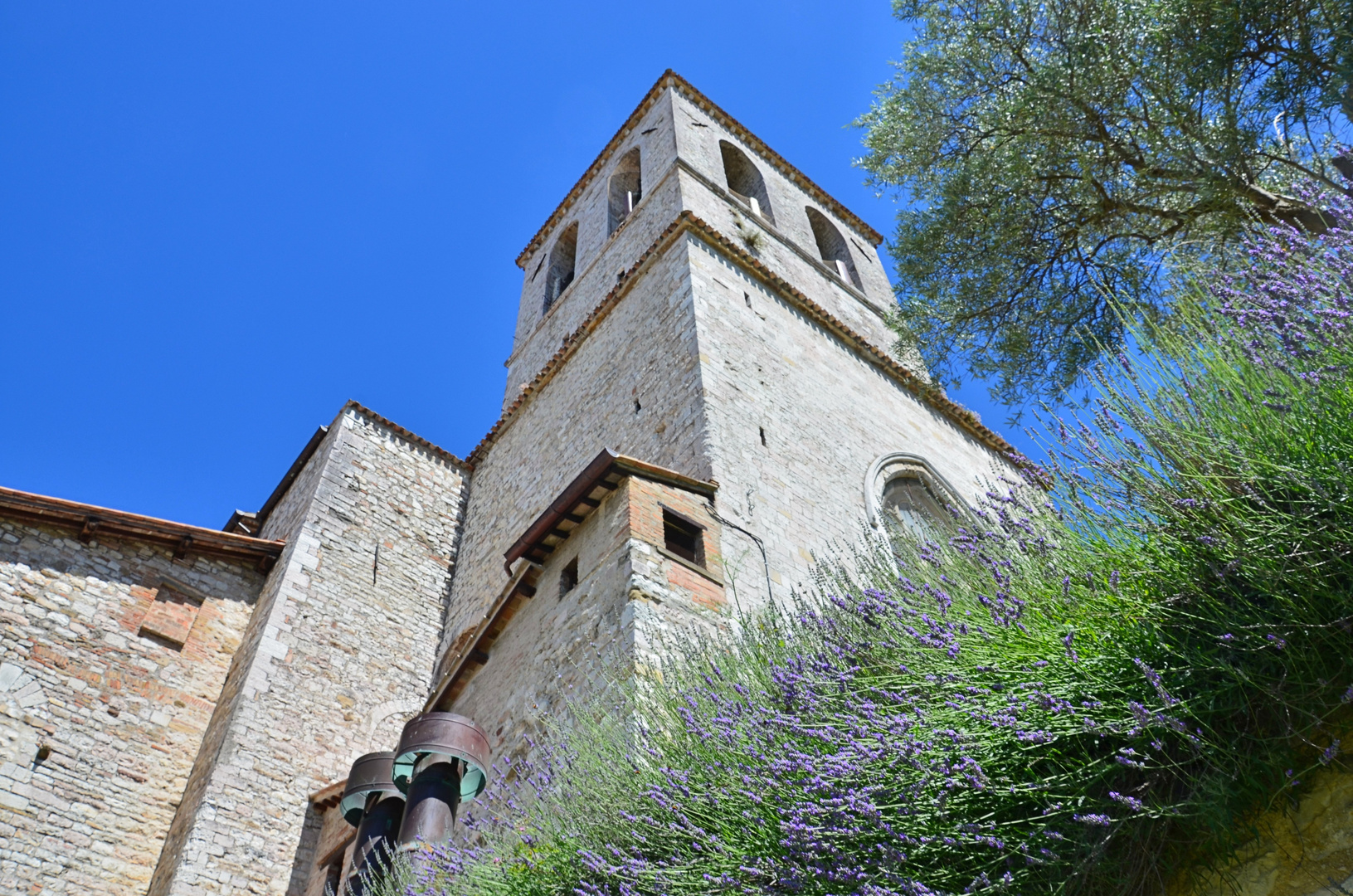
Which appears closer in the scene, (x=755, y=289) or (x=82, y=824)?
(x=82, y=824)

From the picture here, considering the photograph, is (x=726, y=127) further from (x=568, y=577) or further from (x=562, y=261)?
(x=568, y=577)

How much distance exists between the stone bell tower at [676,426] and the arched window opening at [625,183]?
0.04 m

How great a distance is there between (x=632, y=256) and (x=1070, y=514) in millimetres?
10926

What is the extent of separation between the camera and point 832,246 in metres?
17.3

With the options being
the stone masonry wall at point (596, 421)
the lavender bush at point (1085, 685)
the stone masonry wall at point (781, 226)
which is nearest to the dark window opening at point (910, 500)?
the stone masonry wall at point (781, 226)

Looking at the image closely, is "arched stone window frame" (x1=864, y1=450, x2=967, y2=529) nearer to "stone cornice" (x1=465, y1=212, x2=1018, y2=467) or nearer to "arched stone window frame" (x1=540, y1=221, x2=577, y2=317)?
"stone cornice" (x1=465, y1=212, x2=1018, y2=467)

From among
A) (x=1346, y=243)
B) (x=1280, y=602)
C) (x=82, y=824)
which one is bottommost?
(x=1280, y=602)

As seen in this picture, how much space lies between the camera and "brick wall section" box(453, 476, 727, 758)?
5922 mm

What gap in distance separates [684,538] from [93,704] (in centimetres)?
542

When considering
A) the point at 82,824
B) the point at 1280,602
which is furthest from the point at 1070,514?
the point at 82,824

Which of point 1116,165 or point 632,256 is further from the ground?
point 632,256

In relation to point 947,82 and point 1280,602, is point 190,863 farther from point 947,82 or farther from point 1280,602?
point 947,82

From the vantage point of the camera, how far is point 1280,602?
2.50 metres

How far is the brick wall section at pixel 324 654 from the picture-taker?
304 inches
